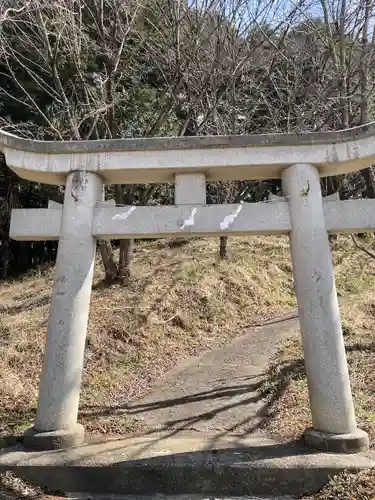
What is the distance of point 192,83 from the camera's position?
10125 mm

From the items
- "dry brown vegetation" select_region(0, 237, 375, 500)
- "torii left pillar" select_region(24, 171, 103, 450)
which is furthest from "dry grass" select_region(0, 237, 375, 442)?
"torii left pillar" select_region(24, 171, 103, 450)

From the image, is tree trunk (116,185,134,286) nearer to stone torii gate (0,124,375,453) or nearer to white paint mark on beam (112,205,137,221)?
stone torii gate (0,124,375,453)

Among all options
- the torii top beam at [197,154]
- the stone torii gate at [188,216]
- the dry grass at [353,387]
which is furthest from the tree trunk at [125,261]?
the torii top beam at [197,154]

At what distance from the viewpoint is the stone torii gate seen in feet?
15.1

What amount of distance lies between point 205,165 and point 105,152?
120 cm

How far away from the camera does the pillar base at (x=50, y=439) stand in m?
4.42

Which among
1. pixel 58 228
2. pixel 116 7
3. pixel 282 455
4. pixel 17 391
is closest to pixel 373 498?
pixel 282 455

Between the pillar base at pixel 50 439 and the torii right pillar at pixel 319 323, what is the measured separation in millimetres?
2437

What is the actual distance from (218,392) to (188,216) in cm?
361

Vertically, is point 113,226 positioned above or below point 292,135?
below

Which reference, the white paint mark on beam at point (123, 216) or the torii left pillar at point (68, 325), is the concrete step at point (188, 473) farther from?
the white paint mark on beam at point (123, 216)

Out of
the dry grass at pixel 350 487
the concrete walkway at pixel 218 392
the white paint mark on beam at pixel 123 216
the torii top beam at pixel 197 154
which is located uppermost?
the torii top beam at pixel 197 154

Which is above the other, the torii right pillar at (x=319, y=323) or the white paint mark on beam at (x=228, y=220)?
the white paint mark on beam at (x=228, y=220)

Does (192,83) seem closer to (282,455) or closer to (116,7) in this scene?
(116,7)
